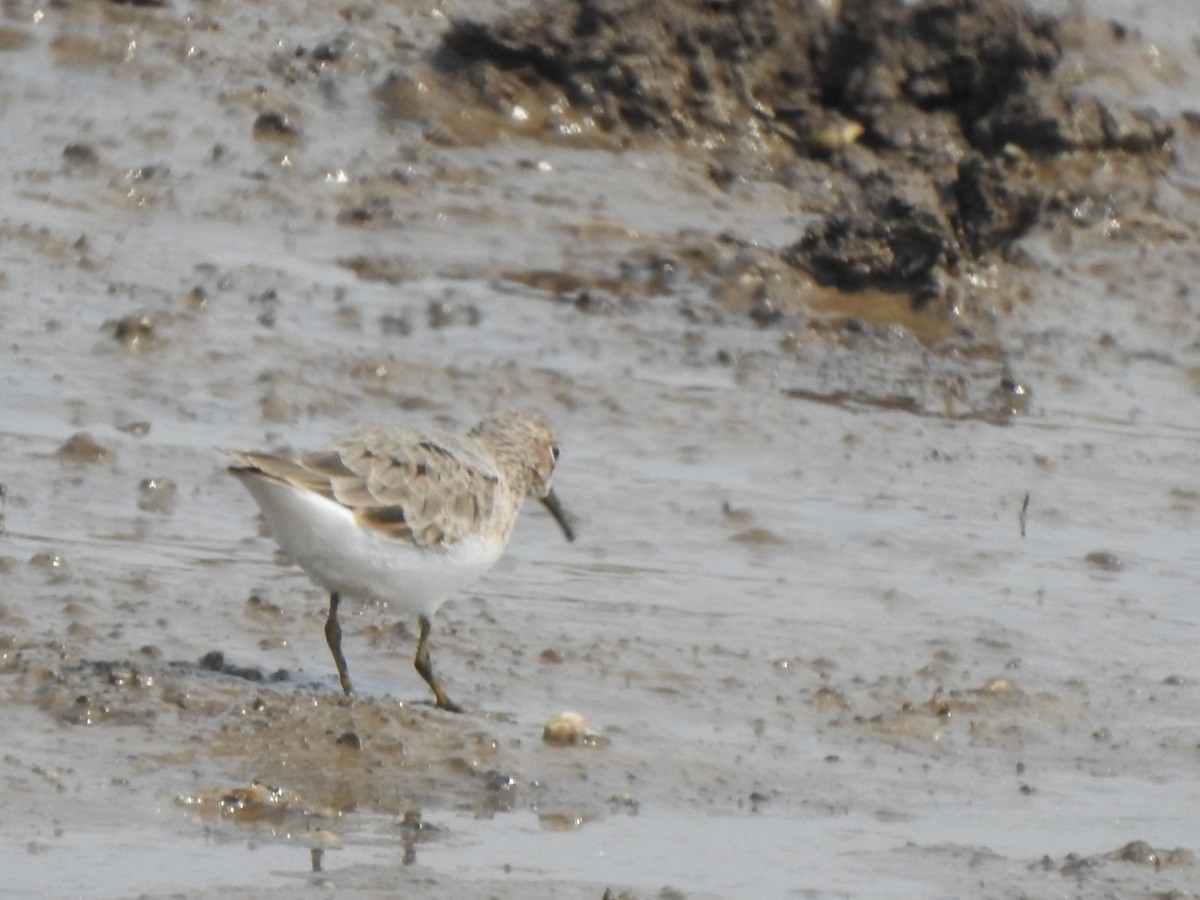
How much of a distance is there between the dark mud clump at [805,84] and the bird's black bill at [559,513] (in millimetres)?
4867

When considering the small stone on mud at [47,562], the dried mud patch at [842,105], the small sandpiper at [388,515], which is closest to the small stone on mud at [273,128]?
the dried mud patch at [842,105]

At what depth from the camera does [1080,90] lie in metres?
14.1

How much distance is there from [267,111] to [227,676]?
248 inches

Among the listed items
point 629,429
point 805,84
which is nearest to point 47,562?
point 629,429

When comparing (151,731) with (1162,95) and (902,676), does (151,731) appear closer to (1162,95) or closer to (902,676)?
(902,676)

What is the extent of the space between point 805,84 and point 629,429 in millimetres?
4201

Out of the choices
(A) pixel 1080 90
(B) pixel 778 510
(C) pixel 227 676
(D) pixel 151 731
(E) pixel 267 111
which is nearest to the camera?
(D) pixel 151 731

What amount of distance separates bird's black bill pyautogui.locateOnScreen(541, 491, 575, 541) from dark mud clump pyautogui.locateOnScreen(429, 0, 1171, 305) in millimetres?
4867

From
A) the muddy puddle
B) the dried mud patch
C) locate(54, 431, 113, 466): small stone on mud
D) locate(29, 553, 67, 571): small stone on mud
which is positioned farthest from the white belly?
the dried mud patch

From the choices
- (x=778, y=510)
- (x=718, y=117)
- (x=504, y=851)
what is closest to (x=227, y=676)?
(x=504, y=851)

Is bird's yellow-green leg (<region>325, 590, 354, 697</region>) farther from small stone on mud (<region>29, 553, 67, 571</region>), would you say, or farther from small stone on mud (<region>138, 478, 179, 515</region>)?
small stone on mud (<region>138, 478, 179, 515</region>)

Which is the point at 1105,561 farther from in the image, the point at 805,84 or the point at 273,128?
the point at 273,128

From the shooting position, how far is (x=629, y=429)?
9828mm

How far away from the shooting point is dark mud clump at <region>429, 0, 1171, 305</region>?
13.0m
